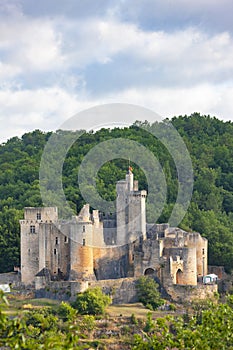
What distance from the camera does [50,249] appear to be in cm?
5488

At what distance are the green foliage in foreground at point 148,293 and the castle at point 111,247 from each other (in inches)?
51.6

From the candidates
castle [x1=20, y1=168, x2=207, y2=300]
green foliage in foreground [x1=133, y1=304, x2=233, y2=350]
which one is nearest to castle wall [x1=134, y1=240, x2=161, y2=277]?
castle [x1=20, y1=168, x2=207, y2=300]

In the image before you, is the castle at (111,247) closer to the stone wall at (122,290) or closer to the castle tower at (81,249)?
the castle tower at (81,249)

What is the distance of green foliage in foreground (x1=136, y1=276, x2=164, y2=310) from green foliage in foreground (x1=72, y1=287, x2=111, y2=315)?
295 centimetres

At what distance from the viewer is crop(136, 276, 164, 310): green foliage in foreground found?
53.1 meters

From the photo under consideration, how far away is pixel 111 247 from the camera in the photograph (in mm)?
54750

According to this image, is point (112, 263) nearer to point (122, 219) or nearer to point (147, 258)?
point (147, 258)

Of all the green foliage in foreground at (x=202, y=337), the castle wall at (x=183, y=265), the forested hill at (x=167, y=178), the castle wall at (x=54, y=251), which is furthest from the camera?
the forested hill at (x=167, y=178)

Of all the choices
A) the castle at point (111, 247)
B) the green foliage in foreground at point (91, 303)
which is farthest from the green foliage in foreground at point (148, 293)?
the green foliage in foreground at point (91, 303)

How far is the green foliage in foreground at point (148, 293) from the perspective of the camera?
2090 inches

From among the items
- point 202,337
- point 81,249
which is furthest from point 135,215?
point 202,337

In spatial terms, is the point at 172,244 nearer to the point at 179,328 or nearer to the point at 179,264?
the point at 179,264

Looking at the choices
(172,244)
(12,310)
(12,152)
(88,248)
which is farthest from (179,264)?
(12,152)

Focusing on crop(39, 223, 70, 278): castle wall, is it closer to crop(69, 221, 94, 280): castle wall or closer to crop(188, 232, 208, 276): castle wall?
crop(69, 221, 94, 280): castle wall
